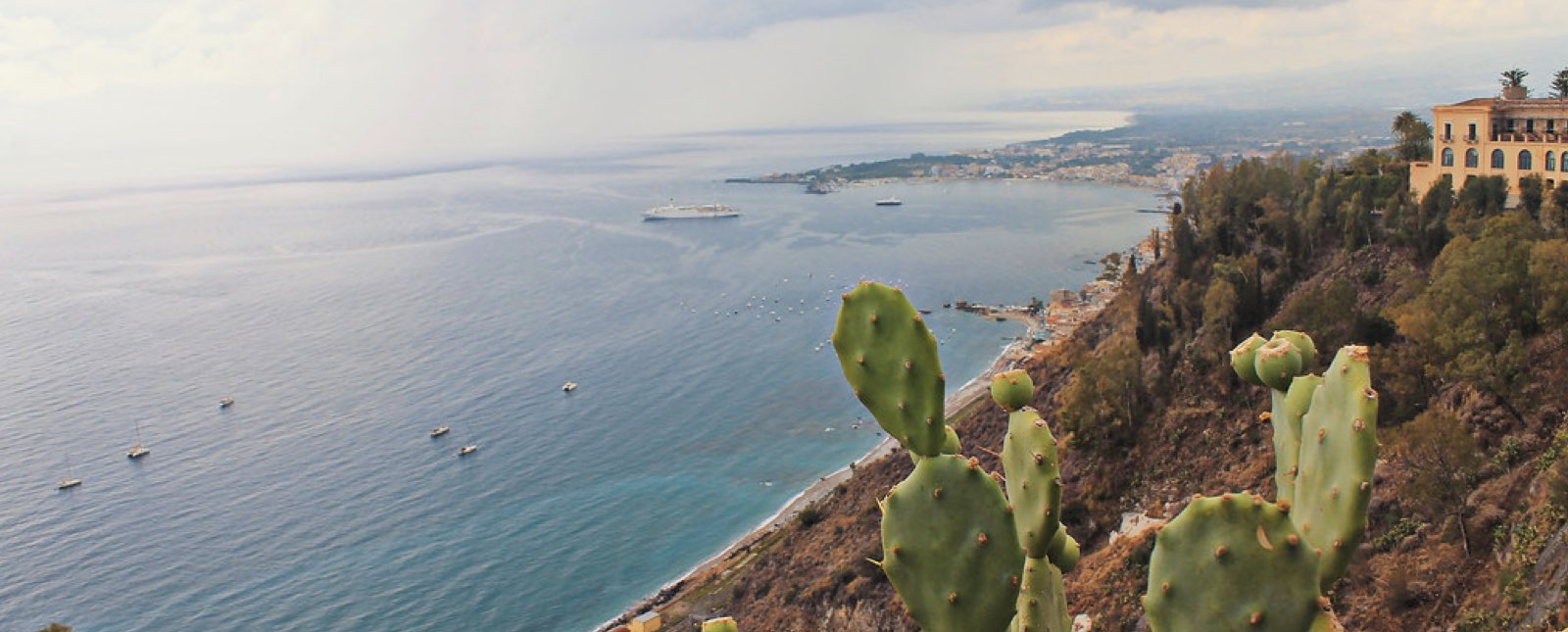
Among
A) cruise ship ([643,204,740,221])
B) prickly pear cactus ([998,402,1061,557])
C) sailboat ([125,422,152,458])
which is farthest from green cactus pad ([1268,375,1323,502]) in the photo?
cruise ship ([643,204,740,221])

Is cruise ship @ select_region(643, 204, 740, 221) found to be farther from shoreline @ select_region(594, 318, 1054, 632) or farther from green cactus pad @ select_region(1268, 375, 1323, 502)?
green cactus pad @ select_region(1268, 375, 1323, 502)

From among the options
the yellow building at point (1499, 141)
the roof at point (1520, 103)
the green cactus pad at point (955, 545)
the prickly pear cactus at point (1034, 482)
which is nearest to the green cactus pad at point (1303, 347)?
the prickly pear cactus at point (1034, 482)

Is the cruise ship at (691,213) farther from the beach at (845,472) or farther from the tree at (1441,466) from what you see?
the tree at (1441,466)

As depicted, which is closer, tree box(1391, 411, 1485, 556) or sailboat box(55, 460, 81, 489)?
tree box(1391, 411, 1485, 556)

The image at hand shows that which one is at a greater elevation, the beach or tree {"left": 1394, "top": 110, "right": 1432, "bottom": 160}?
tree {"left": 1394, "top": 110, "right": 1432, "bottom": 160}

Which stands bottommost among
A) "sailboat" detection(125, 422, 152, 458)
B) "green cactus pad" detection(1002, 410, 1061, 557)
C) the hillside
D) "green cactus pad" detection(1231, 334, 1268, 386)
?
Result: "sailboat" detection(125, 422, 152, 458)

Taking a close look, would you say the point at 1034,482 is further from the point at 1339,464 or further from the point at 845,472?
the point at 845,472

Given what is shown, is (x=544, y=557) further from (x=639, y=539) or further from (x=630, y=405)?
(x=630, y=405)
